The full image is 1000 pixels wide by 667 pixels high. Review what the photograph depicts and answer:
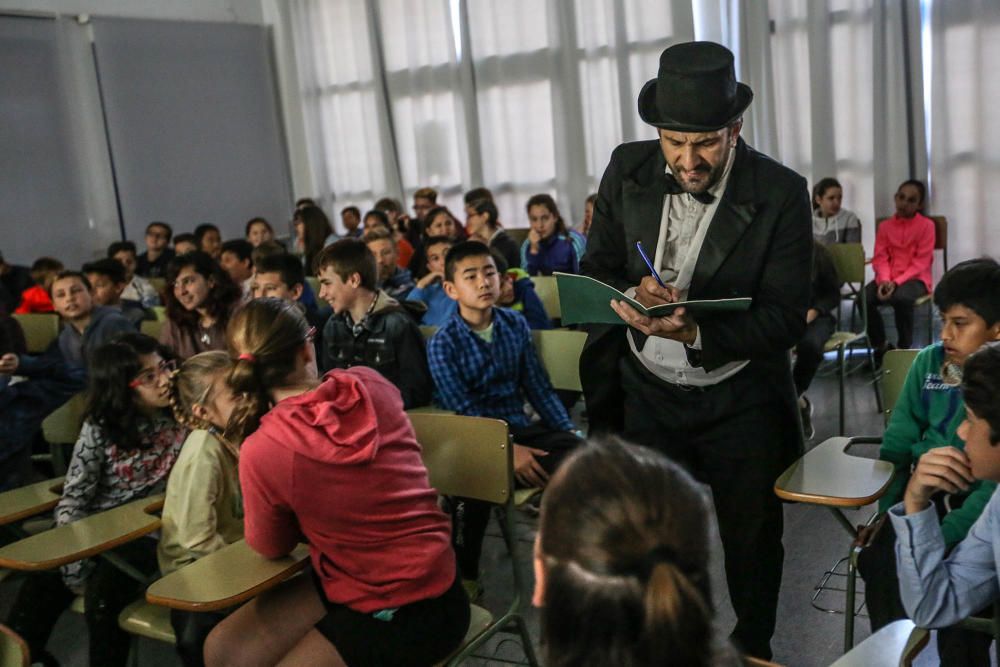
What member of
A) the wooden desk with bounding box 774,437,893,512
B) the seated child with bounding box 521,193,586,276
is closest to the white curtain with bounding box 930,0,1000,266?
the seated child with bounding box 521,193,586,276

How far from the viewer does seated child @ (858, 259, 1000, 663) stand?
6.54ft

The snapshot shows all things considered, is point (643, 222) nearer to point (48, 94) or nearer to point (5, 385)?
point (5, 385)

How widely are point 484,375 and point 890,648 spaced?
1778 mm

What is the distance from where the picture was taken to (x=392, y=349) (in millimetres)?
3268

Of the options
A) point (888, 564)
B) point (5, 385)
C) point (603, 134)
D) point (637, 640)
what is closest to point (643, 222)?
point (888, 564)

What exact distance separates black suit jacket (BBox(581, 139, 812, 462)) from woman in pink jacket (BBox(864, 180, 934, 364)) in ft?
12.5

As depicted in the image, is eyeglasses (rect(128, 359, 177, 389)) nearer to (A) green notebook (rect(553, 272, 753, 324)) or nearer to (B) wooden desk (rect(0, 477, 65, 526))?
(B) wooden desk (rect(0, 477, 65, 526))

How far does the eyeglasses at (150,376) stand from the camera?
262 cm

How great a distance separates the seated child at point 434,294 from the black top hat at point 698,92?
93.9 inches

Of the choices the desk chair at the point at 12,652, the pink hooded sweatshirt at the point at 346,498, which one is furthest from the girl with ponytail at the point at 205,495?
the desk chair at the point at 12,652

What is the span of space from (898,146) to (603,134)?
2389 millimetres

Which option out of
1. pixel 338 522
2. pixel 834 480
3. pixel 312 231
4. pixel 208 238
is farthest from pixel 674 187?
pixel 208 238

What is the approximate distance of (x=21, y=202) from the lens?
23.7 ft

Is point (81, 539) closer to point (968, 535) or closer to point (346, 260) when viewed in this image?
point (346, 260)
